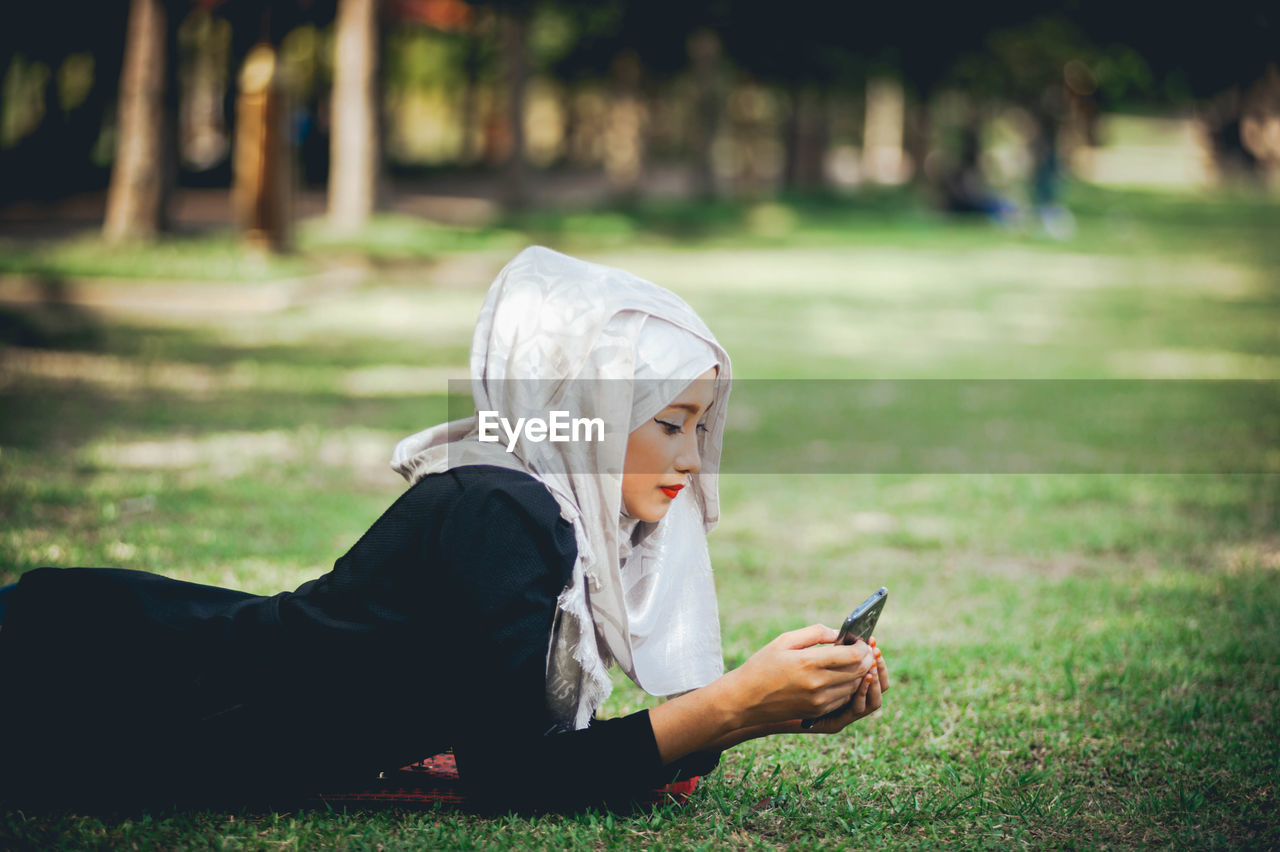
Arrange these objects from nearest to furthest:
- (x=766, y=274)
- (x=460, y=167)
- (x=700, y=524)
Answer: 1. (x=700, y=524)
2. (x=766, y=274)
3. (x=460, y=167)

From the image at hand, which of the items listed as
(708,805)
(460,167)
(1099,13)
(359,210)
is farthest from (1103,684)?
(460,167)

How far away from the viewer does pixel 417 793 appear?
3.02m

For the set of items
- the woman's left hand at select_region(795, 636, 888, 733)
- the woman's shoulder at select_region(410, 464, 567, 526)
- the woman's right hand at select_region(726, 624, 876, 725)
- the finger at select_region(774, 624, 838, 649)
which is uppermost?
the woman's shoulder at select_region(410, 464, 567, 526)

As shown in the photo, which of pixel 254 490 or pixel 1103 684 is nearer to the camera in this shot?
pixel 1103 684

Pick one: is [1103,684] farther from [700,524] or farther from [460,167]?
[460,167]

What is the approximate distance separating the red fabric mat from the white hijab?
0.39 metres

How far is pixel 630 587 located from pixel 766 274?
15.0 metres

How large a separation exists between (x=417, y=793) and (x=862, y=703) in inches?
43.0

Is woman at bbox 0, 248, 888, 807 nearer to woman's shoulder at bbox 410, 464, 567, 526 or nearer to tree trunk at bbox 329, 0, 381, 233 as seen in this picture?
woman's shoulder at bbox 410, 464, 567, 526

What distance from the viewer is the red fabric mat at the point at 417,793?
298 centimetres

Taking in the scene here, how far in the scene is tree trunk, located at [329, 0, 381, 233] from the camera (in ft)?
55.8

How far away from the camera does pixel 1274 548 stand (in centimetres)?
579

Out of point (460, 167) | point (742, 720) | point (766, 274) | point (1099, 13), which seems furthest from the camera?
point (460, 167)

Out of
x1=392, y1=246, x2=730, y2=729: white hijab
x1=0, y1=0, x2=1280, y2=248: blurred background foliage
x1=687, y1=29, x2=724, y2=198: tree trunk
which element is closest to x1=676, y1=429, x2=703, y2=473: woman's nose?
x1=392, y1=246, x2=730, y2=729: white hijab
